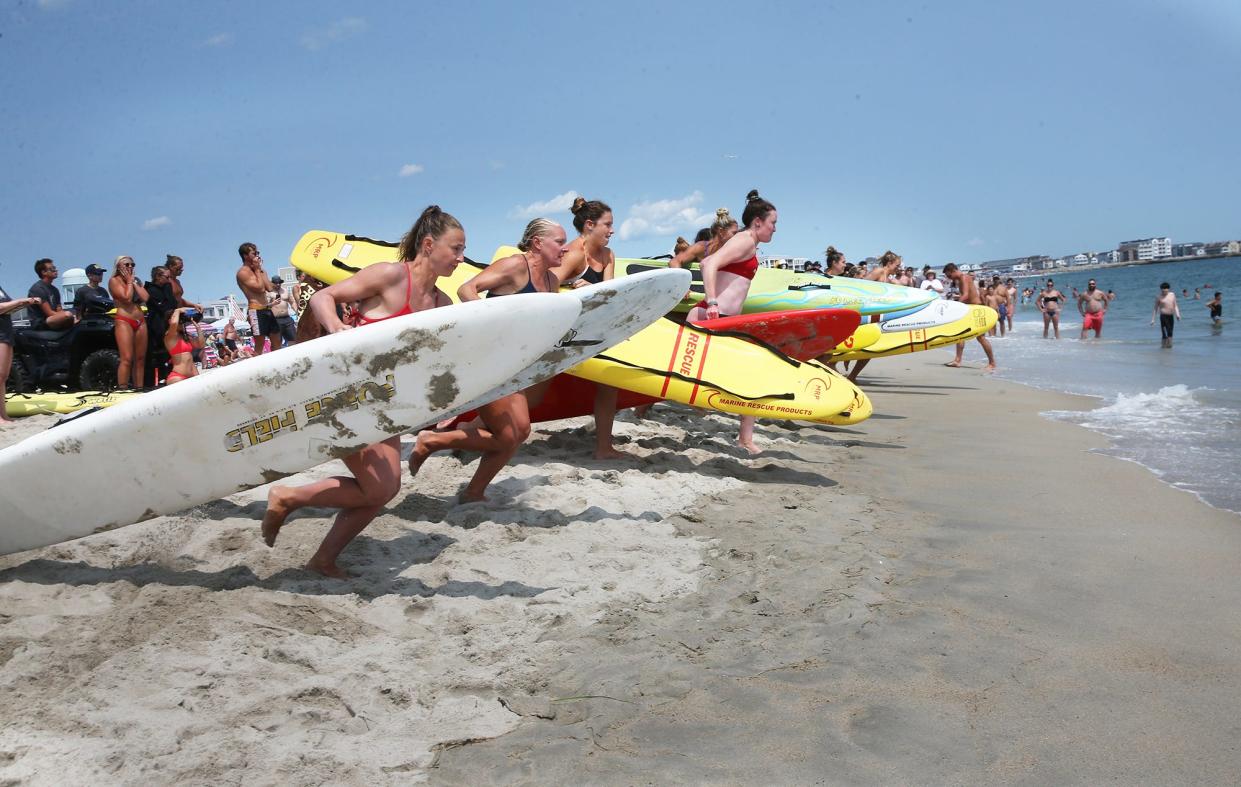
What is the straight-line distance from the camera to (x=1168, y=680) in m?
2.61

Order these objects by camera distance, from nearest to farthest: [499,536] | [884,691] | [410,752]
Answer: [410,752] → [884,691] → [499,536]

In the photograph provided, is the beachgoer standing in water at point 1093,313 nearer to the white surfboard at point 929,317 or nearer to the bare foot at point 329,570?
the white surfboard at point 929,317

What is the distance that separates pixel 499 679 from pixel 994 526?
2.77m

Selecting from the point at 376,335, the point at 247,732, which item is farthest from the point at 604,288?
the point at 247,732

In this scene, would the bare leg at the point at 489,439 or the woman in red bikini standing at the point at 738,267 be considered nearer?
the bare leg at the point at 489,439

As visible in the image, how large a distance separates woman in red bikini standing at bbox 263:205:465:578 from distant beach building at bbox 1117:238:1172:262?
14276 cm

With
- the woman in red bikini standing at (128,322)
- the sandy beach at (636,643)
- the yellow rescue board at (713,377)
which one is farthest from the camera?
the woman in red bikini standing at (128,322)

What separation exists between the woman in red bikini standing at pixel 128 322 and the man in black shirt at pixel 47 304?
0.68 m

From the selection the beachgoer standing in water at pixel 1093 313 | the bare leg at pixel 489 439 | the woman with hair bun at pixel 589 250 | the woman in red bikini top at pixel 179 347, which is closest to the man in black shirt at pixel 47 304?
the woman in red bikini top at pixel 179 347

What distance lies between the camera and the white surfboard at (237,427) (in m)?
3.01

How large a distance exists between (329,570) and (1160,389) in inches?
399

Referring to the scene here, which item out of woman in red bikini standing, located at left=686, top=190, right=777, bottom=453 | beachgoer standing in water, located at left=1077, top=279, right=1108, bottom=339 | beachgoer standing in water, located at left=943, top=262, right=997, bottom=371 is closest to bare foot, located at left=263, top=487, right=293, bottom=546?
woman in red bikini standing, located at left=686, top=190, right=777, bottom=453

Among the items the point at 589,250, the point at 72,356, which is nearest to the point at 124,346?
the point at 72,356

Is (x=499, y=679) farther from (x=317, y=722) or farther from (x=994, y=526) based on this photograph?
(x=994, y=526)
